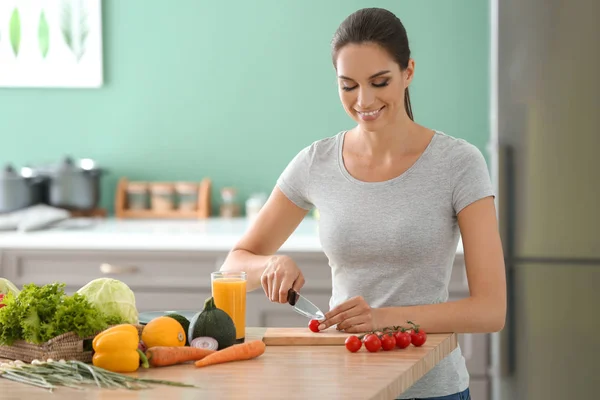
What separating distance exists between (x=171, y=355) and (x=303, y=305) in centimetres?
39

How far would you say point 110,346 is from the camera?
4.89 ft

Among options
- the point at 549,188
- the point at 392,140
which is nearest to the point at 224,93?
the point at 549,188

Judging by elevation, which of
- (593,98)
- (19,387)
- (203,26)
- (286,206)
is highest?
(203,26)

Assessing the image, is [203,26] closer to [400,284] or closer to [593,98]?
[593,98]

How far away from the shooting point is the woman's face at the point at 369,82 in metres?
1.84

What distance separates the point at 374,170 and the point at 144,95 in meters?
2.29

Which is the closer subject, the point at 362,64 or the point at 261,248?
the point at 362,64

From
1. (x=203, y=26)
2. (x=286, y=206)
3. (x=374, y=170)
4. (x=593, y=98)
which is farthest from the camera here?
(x=203, y=26)

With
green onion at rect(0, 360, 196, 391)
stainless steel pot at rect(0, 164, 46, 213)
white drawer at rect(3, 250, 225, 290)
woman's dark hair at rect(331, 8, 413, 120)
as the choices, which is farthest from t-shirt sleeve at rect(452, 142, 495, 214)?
stainless steel pot at rect(0, 164, 46, 213)

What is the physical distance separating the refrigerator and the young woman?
44.8 inches

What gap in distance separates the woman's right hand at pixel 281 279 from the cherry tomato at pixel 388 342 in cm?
22

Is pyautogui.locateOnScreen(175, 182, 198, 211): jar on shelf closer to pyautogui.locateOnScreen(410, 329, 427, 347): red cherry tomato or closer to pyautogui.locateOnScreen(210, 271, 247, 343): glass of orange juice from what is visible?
pyautogui.locateOnScreen(210, 271, 247, 343): glass of orange juice

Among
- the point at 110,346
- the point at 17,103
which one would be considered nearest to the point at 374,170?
the point at 110,346

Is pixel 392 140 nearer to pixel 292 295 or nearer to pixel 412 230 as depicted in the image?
pixel 412 230
